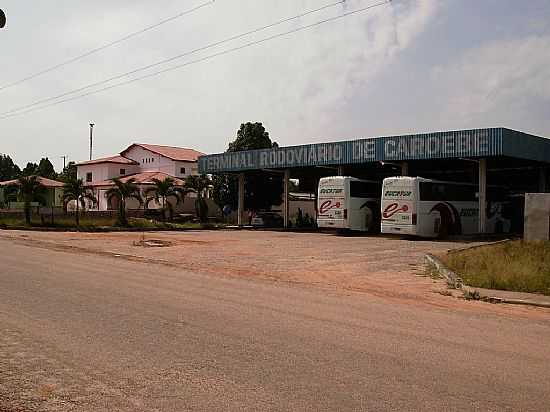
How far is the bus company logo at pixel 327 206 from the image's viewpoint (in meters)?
40.3

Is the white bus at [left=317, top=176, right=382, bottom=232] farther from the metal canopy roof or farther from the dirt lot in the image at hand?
the dirt lot

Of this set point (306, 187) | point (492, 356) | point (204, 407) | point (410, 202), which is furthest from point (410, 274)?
point (306, 187)

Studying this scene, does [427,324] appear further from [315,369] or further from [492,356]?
[315,369]

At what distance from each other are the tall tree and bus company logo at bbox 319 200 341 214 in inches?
3831

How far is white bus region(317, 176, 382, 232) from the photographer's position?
4003 centimetres

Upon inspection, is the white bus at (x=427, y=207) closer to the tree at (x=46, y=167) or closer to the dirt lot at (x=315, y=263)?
the dirt lot at (x=315, y=263)

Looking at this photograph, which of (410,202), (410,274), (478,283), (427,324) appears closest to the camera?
(427,324)

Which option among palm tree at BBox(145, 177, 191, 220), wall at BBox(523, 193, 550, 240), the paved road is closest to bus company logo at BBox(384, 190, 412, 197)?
wall at BBox(523, 193, 550, 240)

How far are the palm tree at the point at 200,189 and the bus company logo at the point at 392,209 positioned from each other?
23.0 m

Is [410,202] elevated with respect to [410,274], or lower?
elevated

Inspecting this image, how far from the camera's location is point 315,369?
708 cm

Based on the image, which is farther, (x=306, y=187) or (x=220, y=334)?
(x=306, y=187)

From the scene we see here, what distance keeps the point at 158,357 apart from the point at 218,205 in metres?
59.5

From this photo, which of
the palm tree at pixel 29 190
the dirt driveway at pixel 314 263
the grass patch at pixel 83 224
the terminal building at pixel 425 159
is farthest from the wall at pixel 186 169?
the dirt driveway at pixel 314 263
